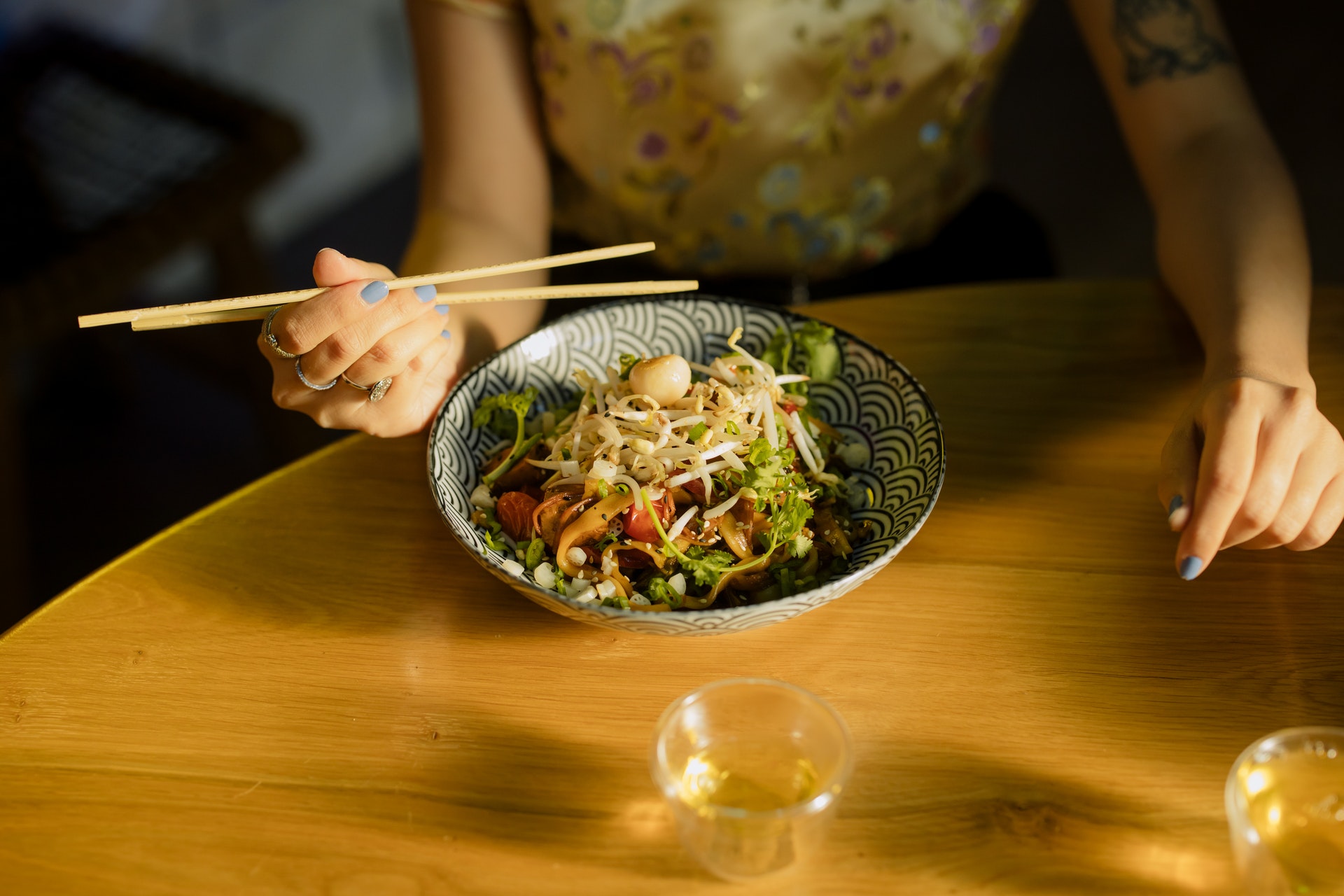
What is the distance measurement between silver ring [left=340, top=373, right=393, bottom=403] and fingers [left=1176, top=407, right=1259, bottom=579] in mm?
893

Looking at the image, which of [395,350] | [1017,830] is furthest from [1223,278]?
[395,350]

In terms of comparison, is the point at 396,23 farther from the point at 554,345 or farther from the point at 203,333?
the point at 554,345

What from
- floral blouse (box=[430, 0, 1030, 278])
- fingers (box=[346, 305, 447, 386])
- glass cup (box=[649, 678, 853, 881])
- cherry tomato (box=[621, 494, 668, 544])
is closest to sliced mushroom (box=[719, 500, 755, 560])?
cherry tomato (box=[621, 494, 668, 544])

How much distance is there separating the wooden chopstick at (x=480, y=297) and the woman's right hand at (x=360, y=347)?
0.10ft

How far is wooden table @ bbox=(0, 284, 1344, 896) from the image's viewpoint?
91 centimetres

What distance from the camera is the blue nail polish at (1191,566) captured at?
1.03 m

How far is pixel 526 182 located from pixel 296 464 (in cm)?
66

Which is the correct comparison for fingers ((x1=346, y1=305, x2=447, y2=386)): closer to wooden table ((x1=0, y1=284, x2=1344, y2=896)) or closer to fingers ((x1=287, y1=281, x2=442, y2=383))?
fingers ((x1=287, y1=281, x2=442, y2=383))

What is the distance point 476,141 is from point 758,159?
48cm

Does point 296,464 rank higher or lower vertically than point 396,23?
higher

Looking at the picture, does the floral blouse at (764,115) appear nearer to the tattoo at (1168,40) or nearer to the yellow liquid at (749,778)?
the tattoo at (1168,40)

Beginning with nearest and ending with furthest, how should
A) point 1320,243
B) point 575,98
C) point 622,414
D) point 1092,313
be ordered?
point 622,414, point 1092,313, point 575,98, point 1320,243

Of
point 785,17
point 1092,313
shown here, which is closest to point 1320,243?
point 1092,313

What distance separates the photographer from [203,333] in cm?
284
